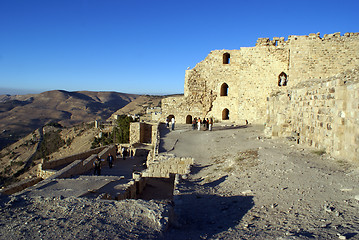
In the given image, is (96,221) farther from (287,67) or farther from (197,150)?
(287,67)

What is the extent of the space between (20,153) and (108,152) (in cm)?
2499

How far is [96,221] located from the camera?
11.8 ft

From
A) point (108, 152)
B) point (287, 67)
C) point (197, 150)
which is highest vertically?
point (287, 67)

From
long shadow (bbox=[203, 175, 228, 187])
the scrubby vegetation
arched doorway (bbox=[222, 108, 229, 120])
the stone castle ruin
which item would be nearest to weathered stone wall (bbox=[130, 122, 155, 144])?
the stone castle ruin

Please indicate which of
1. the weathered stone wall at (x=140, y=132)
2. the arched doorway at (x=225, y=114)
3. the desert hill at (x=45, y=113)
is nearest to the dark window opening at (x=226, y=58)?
the arched doorway at (x=225, y=114)

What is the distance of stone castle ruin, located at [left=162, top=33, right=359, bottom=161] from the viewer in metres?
6.70

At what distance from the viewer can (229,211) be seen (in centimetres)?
430

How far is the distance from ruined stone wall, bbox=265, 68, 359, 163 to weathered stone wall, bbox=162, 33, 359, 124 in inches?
189

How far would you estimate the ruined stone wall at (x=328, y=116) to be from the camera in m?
6.13

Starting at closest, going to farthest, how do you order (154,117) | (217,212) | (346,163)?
(217,212), (346,163), (154,117)

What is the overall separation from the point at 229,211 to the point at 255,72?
14.6 meters

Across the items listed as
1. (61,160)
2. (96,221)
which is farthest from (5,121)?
(96,221)

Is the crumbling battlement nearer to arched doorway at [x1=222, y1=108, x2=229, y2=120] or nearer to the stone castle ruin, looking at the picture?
the stone castle ruin

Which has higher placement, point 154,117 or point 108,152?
point 154,117
